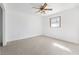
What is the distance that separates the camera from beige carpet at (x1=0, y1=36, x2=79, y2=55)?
156 cm

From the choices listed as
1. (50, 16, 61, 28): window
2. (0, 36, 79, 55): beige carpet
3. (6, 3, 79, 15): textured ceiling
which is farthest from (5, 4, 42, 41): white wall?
(50, 16, 61, 28): window

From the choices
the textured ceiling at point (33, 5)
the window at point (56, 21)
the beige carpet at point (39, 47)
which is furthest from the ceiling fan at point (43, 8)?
the beige carpet at point (39, 47)

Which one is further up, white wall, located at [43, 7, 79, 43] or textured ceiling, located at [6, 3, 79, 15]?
textured ceiling, located at [6, 3, 79, 15]

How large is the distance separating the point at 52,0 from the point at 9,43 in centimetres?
104

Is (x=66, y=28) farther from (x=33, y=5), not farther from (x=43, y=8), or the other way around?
(x=33, y=5)

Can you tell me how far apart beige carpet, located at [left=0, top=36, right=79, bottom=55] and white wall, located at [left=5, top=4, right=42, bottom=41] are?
0.35ft

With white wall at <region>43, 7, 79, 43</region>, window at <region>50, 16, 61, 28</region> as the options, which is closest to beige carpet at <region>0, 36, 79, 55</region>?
white wall at <region>43, 7, 79, 43</region>

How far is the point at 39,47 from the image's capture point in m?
1.61

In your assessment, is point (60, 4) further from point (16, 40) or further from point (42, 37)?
point (16, 40)

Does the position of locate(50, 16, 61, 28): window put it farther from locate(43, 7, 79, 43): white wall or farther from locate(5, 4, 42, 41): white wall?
locate(5, 4, 42, 41): white wall

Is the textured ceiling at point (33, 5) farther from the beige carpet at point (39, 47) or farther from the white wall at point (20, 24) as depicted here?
the beige carpet at point (39, 47)

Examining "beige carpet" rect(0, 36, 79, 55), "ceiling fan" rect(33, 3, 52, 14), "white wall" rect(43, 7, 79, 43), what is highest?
"ceiling fan" rect(33, 3, 52, 14)

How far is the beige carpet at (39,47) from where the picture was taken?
1.56 meters
